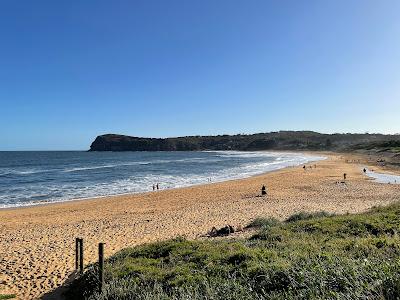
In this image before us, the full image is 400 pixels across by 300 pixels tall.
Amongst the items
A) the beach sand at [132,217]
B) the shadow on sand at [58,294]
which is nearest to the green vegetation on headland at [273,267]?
the shadow on sand at [58,294]

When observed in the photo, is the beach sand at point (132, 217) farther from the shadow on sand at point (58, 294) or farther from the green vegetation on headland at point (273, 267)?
the green vegetation on headland at point (273, 267)

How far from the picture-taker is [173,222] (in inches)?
768

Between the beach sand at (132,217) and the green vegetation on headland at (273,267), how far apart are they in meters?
3.50

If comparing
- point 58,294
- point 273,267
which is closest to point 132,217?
point 58,294

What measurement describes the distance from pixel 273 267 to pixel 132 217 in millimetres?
16145

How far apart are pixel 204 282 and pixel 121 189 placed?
32134 mm

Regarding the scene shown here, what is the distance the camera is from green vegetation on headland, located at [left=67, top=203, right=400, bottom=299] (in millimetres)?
4660

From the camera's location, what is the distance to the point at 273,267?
6422 millimetres

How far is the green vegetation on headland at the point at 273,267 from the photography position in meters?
4.66

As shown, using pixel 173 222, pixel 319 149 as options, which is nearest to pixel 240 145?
pixel 319 149

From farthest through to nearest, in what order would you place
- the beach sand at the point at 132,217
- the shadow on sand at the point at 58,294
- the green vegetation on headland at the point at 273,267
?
the beach sand at the point at 132,217 → the shadow on sand at the point at 58,294 → the green vegetation on headland at the point at 273,267

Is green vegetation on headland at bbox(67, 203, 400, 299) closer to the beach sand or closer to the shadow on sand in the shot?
the shadow on sand

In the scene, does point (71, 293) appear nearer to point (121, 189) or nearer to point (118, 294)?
point (118, 294)

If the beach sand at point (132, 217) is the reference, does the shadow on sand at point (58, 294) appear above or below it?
above
